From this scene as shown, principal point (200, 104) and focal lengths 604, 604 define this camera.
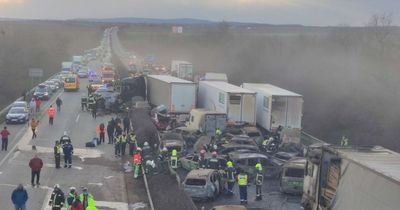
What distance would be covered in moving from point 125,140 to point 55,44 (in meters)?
125

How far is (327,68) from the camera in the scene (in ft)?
298

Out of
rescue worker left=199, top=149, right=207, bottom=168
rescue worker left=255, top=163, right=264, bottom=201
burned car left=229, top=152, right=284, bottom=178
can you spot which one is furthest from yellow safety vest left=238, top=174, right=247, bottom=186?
rescue worker left=199, top=149, right=207, bottom=168

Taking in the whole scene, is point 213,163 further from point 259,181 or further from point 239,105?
point 239,105

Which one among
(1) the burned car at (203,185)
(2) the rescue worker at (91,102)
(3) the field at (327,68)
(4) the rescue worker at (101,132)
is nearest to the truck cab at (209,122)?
(4) the rescue worker at (101,132)

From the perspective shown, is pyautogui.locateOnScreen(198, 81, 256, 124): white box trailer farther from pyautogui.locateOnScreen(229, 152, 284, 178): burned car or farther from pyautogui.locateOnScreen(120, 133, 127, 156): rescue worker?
pyautogui.locateOnScreen(229, 152, 284, 178): burned car

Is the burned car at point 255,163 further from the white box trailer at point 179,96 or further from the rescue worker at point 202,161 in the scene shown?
the white box trailer at point 179,96

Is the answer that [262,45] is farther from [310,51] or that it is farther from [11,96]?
[11,96]

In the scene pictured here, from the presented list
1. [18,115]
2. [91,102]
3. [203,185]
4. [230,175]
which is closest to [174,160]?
[230,175]

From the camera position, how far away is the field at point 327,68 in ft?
192

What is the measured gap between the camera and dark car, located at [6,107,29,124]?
1554 inches

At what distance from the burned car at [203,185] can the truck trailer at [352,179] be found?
5.68 m

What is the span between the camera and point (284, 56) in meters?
110

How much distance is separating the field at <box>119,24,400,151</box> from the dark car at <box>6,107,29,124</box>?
25880mm

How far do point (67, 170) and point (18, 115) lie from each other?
1524 cm
